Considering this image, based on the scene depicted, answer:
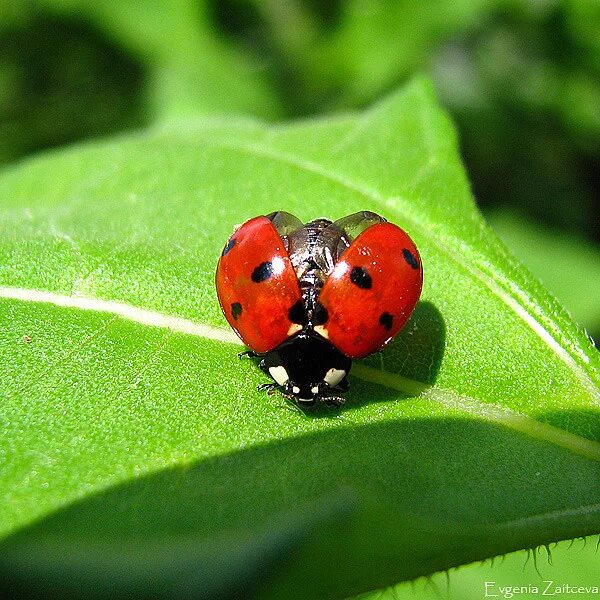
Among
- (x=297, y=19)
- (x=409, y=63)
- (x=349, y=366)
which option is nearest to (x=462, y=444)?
(x=349, y=366)

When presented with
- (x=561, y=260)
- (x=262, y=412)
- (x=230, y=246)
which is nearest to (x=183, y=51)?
(x=561, y=260)

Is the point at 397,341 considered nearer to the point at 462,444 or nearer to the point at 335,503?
the point at 462,444

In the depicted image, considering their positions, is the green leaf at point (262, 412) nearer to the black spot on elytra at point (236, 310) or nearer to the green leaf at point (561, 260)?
the black spot on elytra at point (236, 310)

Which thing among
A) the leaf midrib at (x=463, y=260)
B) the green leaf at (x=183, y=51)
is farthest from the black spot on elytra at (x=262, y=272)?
the green leaf at (x=183, y=51)

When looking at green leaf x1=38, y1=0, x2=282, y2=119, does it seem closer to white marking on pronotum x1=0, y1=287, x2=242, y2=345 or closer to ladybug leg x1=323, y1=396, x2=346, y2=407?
white marking on pronotum x1=0, y1=287, x2=242, y2=345

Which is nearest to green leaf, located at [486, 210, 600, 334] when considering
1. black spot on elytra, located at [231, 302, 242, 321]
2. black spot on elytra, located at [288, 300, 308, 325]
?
black spot on elytra, located at [288, 300, 308, 325]

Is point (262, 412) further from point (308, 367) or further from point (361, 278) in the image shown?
point (361, 278)
